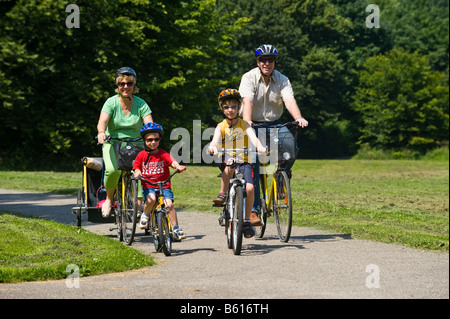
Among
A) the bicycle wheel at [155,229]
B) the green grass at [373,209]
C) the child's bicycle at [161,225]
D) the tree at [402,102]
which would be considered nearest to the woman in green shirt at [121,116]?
the child's bicycle at [161,225]

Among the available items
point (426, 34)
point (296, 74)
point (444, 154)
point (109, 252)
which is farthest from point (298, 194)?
point (426, 34)

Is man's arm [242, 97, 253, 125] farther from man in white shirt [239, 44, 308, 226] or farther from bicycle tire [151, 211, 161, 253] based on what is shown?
bicycle tire [151, 211, 161, 253]

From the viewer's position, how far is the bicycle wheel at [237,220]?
791cm

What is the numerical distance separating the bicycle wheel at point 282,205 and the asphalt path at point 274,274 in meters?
0.17

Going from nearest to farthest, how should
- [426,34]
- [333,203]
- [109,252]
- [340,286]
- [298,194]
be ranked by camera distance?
1. [340,286]
2. [109,252]
3. [333,203]
4. [298,194]
5. [426,34]

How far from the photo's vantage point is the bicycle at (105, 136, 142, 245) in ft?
28.6

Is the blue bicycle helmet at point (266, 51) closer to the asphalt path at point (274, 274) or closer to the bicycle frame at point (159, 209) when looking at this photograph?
the bicycle frame at point (159, 209)

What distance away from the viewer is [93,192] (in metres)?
10.1

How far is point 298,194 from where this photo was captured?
1767 cm

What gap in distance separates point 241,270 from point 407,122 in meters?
59.3

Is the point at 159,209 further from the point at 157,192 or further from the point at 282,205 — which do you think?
the point at 282,205

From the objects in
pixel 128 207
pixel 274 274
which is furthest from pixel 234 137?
pixel 274 274

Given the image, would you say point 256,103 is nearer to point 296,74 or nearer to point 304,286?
point 304,286

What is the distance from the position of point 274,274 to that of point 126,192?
9.62 feet
